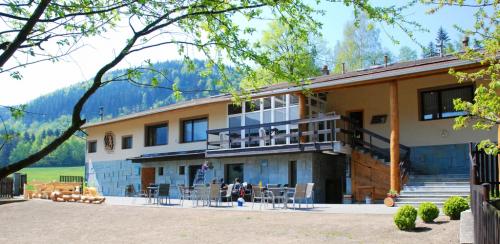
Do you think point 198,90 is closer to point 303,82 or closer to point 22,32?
point 303,82

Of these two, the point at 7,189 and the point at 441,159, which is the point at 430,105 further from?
the point at 7,189

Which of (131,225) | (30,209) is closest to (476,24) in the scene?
(131,225)

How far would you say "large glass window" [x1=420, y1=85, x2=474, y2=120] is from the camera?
18.0 meters

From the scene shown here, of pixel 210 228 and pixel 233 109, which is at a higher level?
pixel 233 109

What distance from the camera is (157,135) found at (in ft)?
91.9

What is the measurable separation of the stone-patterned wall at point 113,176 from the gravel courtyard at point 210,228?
463 inches

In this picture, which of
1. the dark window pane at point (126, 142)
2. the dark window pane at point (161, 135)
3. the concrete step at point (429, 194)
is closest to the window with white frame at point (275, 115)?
the concrete step at point (429, 194)

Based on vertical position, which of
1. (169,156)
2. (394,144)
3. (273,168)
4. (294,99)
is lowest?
(273,168)

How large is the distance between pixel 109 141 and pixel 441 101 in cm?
2026

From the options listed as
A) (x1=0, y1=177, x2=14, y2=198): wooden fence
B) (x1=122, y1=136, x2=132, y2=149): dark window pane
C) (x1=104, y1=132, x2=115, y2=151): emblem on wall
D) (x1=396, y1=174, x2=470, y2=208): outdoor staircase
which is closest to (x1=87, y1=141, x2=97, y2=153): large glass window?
(x1=104, y1=132, x2=115, y2=151): emblem on wall

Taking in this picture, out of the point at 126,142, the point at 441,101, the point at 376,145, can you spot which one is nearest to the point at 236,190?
the point at 376,145

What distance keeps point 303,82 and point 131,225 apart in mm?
9399

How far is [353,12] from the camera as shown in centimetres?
456

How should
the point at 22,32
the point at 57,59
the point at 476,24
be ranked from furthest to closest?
the point at 476,24 → the point at 57,59 → the point at 22,32
